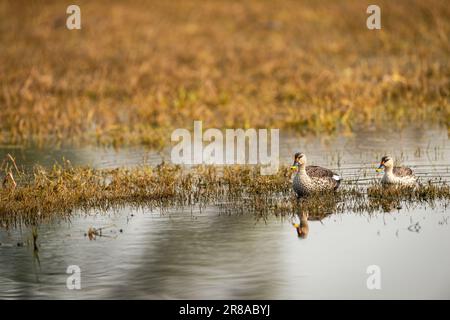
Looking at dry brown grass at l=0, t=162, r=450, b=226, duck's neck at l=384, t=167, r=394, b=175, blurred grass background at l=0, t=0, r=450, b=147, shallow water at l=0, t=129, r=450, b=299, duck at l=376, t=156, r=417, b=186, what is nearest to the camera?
shallow water at l=0, t=129, r=450, b=299

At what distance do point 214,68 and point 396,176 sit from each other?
14.0m

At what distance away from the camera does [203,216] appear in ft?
45.3

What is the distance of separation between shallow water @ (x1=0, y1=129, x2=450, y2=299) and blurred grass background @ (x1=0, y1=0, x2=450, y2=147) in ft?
24.6

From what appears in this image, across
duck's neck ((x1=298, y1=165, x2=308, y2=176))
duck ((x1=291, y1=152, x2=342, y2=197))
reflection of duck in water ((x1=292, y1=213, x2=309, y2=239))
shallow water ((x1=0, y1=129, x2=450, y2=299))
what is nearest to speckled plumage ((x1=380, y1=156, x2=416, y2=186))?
duck ((x1=291, y1=152, x2=342, y2=197))

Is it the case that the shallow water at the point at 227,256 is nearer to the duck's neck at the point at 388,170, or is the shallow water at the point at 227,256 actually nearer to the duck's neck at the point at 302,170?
the duck's neck at the point at 388,170

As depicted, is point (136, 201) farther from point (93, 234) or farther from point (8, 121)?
point (8, 121)

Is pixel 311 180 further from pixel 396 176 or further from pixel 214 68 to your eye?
pixel 214 68

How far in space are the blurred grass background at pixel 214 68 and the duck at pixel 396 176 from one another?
615 centimetres

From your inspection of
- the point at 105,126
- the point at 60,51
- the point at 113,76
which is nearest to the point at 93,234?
the point at 105,126

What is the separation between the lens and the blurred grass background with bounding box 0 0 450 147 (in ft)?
74.5

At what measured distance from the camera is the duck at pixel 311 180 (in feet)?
48.2

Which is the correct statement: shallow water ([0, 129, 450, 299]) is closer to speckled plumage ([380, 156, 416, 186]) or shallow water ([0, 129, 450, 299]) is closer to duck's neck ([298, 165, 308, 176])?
speckled plumage ([380, 156, 416, 186])

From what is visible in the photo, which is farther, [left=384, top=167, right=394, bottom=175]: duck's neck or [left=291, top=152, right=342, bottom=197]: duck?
[left=384, top=167, right=394, bottom=175]: duck's neck
